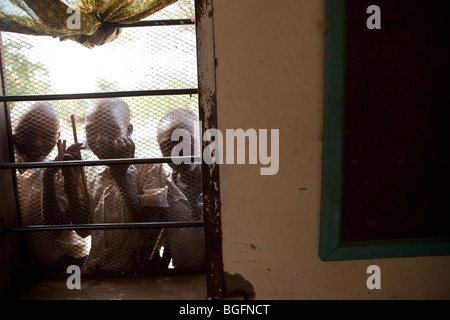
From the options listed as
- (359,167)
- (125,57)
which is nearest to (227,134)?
(359,167)

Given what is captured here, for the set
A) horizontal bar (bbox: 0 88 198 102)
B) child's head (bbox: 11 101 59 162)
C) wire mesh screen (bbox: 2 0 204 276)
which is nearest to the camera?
horizontal bar (bbox: 0 88 198 102)

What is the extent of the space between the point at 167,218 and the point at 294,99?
957 millimetres

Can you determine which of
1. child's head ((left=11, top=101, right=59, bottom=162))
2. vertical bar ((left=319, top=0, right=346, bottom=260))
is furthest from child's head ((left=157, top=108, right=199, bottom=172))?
vertical bar ((left=319, top=0, right=346, bottom=260))

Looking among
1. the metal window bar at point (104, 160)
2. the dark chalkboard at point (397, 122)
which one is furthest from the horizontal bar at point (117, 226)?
the dark chalkboard at point (397, 122)

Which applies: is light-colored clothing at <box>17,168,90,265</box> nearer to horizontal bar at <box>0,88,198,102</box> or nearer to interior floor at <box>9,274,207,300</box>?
interior floor at <box>9,274,207,300</box>

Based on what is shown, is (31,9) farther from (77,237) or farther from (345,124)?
(345,124)

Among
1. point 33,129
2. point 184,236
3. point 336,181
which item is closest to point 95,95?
point 33,129

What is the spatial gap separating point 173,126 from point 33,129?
0.73 meters

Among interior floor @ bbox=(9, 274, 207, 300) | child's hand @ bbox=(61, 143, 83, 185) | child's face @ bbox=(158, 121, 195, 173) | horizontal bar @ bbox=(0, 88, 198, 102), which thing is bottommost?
interior floor @ bbox=(9, 274, 207, 300)

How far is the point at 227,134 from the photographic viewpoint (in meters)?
1.26

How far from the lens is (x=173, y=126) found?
1.64m

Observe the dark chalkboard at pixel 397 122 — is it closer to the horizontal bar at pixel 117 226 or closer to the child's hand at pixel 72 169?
the horizontal bar at pixel 117 226

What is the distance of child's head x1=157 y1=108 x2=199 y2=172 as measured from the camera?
5.34 feet

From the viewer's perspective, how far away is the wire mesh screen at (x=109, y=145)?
148cm
